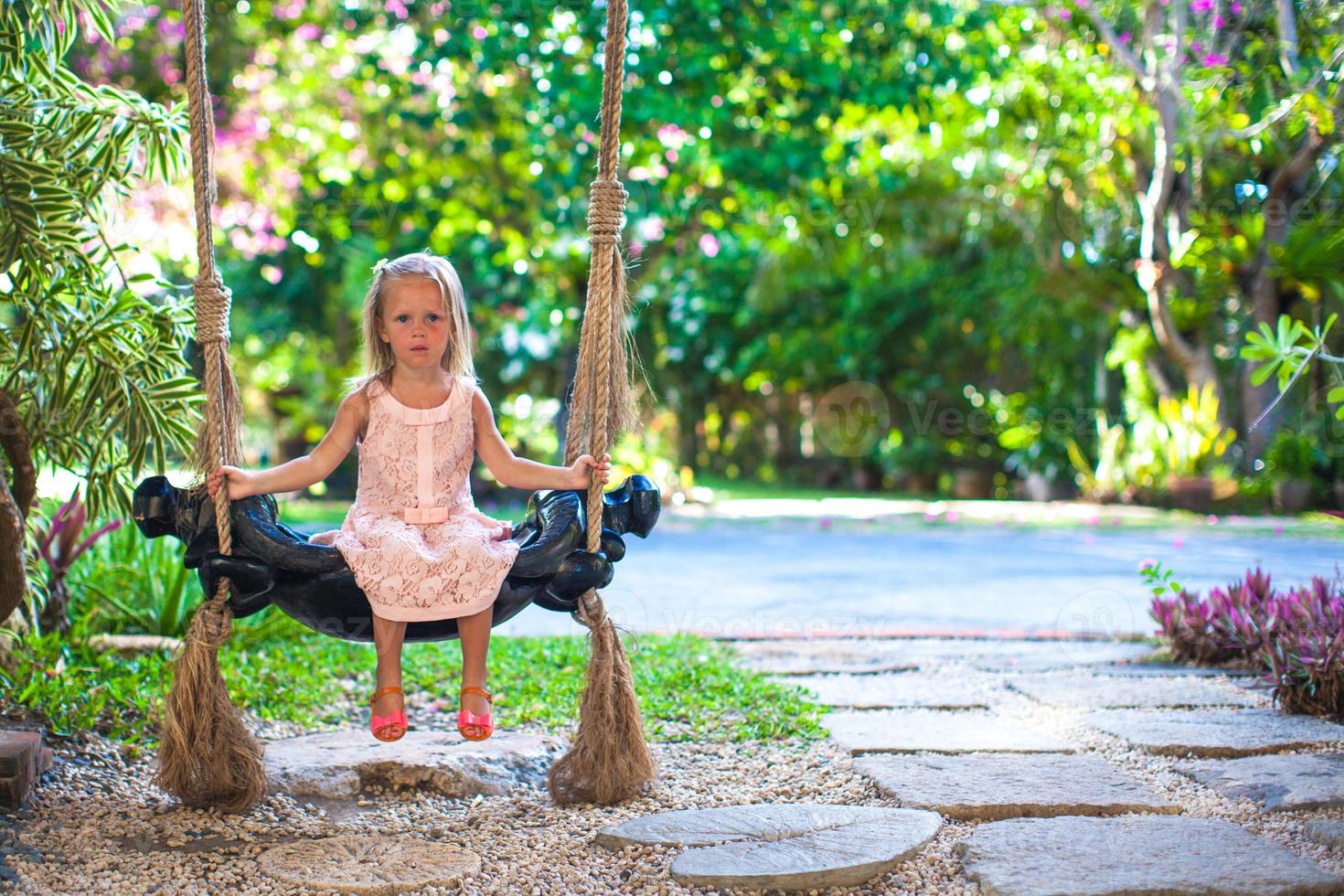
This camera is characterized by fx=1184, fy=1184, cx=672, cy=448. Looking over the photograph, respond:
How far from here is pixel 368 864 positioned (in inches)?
75.8

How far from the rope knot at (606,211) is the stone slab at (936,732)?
1.21 m

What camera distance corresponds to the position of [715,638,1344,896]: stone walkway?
1841mm

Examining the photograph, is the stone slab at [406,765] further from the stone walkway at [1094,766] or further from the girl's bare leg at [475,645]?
the stone walkway at [1094,766]

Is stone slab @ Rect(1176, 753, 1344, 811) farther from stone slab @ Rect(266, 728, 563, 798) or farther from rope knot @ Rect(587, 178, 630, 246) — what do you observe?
rope knot @ Rect(587, 178, 630, 246)

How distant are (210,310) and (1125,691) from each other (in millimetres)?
2448

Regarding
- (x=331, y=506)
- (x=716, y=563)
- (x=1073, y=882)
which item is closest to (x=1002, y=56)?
(x=716, y=563)

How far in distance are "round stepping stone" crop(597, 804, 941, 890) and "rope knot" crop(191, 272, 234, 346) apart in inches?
46.1

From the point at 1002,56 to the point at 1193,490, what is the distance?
3.80 metres

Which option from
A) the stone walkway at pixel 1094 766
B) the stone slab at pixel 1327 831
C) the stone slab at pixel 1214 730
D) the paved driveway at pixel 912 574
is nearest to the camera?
the stone walkway at pixel 1094 766

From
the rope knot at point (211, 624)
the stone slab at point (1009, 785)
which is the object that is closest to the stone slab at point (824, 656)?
the stone slab at point (1009, 785)

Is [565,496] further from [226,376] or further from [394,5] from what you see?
[394,5]

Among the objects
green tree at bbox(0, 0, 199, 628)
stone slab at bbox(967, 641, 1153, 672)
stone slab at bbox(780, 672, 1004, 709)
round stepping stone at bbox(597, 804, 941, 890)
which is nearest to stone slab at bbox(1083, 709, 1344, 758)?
stone slab at bbox(780, 672, 1004, 709)

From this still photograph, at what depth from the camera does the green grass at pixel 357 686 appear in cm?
269

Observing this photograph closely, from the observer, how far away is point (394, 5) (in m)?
7.07
